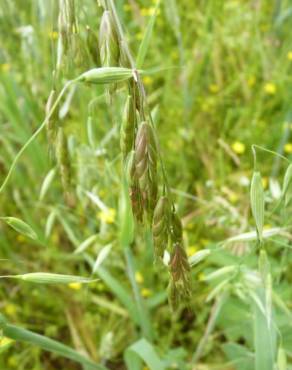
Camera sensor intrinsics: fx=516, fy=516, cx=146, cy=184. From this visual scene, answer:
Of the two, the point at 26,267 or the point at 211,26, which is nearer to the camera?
the point at 26,267

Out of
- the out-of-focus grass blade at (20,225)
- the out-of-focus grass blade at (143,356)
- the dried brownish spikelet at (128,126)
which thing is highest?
the dried brownish spikelet at (128,126)

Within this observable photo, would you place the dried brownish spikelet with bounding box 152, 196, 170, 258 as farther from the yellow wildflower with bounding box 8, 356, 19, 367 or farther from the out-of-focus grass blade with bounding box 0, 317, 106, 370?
the yellow wildflower with bounding box 8, 356, 19, 367

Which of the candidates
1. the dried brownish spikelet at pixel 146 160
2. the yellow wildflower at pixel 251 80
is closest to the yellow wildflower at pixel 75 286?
the dried brownish spikelet at pixel 146 160

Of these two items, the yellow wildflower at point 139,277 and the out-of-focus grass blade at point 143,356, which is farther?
the yellow wildflower at point 139,277

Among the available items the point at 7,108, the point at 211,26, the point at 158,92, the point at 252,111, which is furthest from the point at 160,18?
the point at 7,108

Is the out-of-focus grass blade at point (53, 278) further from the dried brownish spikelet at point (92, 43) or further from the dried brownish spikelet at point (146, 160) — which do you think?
the dried brownish spikelet at point (92, 43)

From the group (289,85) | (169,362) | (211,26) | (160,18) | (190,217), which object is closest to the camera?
(169,362)

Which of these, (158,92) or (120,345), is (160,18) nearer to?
(158,92)
